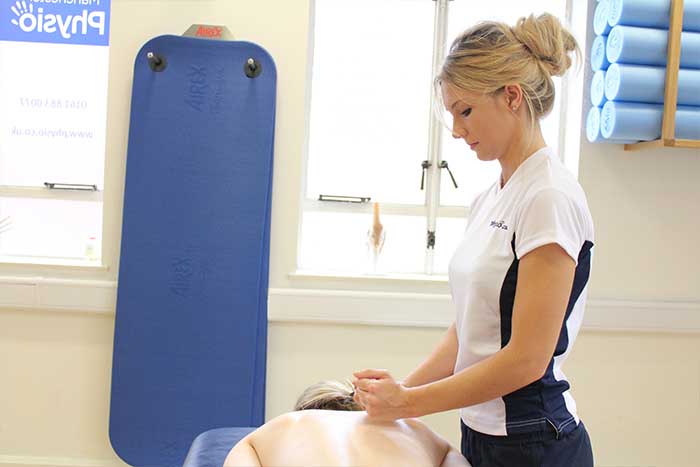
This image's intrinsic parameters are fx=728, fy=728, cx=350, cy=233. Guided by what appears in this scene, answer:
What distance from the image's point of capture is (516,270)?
49.9 inches

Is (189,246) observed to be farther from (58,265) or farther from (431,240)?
(431,240)

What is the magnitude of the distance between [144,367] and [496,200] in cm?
174

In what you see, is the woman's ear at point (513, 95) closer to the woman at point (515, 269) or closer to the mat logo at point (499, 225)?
the woman at point (515, 269)

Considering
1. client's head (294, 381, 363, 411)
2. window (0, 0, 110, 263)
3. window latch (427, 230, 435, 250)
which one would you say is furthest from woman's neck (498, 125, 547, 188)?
window (0, 0, 110, 263)

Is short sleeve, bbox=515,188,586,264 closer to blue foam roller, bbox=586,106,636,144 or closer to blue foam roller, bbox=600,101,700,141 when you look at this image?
blue foam roller, bbox=600,101,700,141

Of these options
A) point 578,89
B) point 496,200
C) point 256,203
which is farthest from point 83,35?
point 496,200

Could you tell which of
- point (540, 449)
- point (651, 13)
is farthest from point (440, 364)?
point (651, 13)

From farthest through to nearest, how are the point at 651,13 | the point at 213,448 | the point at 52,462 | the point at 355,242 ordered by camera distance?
the point at 355,242 → the point at 52,462 → the point at 651,13 → the point at 213,448

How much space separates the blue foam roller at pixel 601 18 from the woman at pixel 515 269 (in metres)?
1.47

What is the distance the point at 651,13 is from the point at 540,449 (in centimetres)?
187

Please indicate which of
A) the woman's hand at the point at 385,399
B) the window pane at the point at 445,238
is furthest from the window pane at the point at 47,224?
the woman's hand at the point at 385,399

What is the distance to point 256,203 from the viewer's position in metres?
2.70

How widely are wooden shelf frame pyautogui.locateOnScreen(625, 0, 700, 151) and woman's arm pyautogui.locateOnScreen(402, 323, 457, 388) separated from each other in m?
1.43

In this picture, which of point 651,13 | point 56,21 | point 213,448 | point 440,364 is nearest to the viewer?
point 440,364
